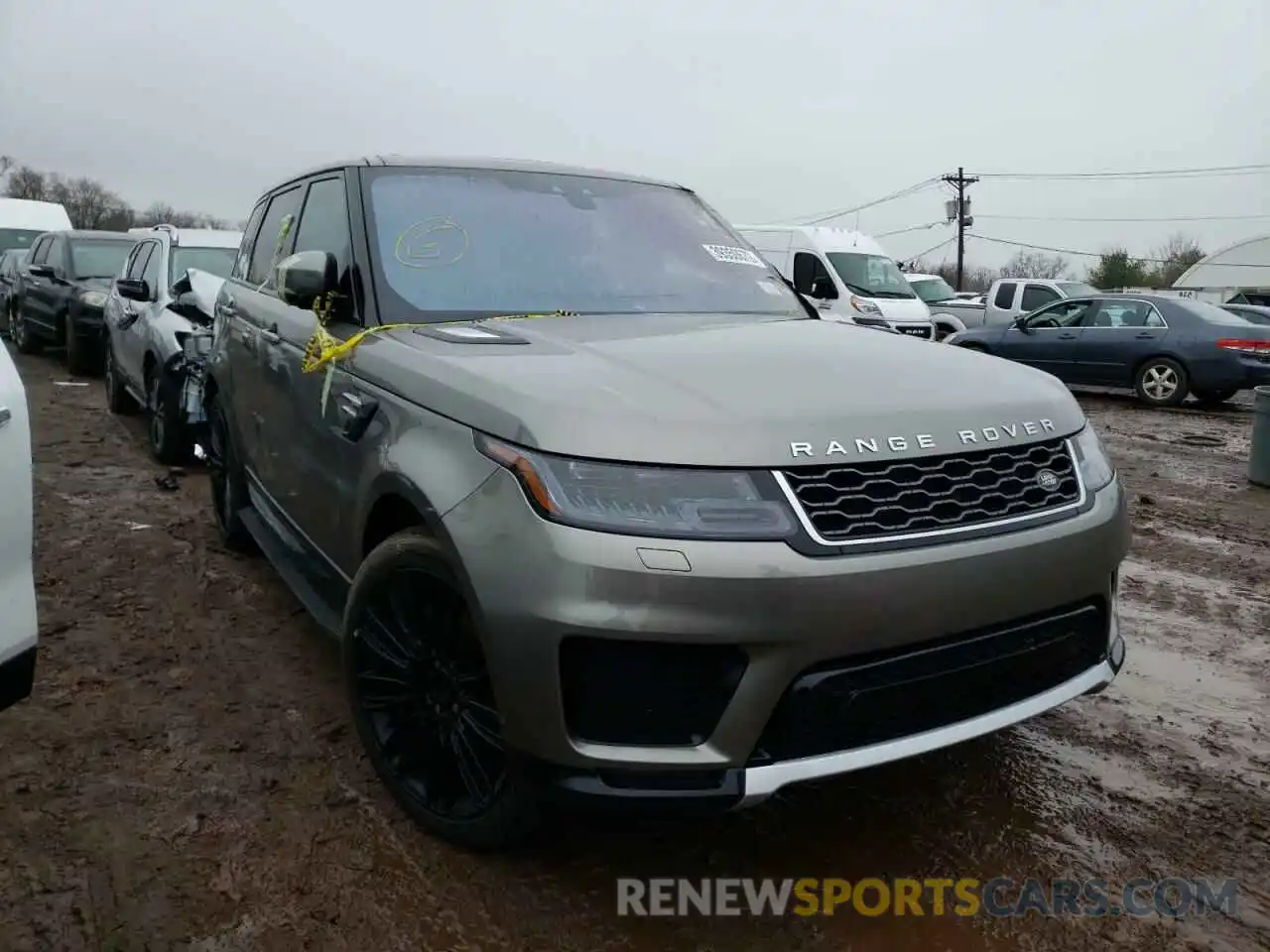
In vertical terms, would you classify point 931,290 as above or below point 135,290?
above

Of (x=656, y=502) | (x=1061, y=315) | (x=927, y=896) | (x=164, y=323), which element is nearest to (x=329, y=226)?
(x=656, y=502)

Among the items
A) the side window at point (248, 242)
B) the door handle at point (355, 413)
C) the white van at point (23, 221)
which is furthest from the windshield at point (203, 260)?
the white van at point (23, 221)

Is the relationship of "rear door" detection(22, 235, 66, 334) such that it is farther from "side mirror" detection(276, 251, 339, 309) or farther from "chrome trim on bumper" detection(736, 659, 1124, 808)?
"chrome trim on bumper" detection(736, 659, 1124, 808)

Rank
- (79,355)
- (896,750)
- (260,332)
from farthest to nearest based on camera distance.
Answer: (79,355) < (260,332) < (896,750)

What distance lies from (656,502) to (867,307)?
13677 millimetres

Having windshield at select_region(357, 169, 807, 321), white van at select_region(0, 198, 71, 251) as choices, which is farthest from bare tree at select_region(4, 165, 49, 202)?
windshield at select_region(357, 169, 807, 321)

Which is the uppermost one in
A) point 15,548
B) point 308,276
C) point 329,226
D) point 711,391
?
point 329,226

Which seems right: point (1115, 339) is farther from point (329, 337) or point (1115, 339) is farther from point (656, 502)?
point (656, 502)

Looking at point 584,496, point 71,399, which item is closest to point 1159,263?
point 71,399

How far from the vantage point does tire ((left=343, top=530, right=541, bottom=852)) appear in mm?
2377

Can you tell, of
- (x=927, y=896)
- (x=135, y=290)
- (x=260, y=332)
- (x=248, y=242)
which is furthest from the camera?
(x=135, y=290)

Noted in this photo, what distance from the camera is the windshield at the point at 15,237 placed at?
20000 mm

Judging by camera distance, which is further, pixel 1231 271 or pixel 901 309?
pixel 1231 271

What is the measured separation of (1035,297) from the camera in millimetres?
18609
